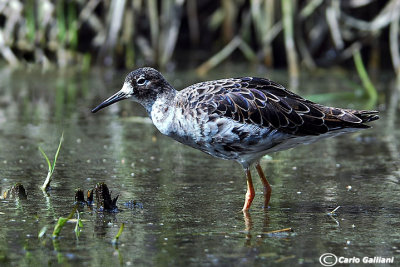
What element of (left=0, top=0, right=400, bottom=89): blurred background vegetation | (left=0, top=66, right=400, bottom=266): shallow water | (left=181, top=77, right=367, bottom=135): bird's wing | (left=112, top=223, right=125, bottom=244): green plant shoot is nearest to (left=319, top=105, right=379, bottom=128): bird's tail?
(left=181, top=77, right=367, bottom=135): bird's wing

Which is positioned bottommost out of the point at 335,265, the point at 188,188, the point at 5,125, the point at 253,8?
the point at 335,265

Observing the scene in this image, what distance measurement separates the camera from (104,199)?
602 cm

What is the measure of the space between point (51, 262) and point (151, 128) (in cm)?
518

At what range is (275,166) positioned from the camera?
8.02 meters

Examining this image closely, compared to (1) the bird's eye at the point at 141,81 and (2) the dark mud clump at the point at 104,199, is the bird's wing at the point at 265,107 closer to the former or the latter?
(1) the bird's eye at the point at 141,81

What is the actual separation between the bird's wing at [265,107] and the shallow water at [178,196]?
2.26 feet

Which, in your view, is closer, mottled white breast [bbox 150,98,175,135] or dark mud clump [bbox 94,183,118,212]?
dark mud clump [bbox 94,183,118,212]

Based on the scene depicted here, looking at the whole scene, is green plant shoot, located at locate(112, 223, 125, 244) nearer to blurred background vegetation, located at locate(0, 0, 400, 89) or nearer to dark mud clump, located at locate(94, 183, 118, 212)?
dark mud clump, located at locate(94, 183, 118, 212)

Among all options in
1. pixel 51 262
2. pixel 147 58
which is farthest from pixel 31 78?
pixel 51 262

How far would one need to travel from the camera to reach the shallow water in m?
5.08

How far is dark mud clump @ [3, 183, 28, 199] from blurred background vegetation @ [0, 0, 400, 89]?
24.0 ft

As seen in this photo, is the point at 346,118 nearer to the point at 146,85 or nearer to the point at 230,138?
the point at 230,138

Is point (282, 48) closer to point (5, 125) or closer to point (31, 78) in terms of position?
point (31, 78)

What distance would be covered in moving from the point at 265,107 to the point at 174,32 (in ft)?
25.0
